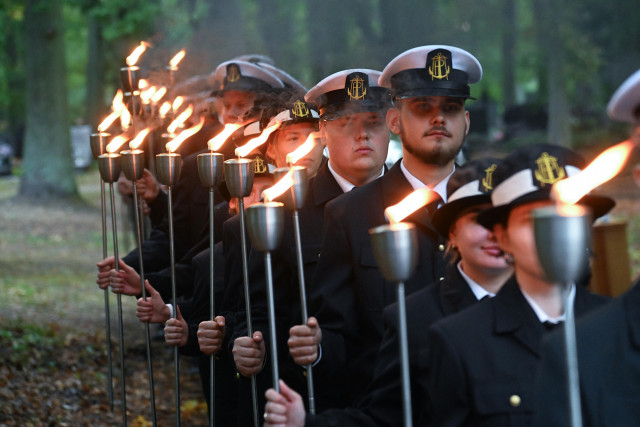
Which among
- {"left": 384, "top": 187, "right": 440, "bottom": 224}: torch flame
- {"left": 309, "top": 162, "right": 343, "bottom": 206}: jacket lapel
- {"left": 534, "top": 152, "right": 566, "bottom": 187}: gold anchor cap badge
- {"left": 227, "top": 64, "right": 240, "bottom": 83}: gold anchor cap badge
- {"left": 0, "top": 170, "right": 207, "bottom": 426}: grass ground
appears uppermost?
{"left": 227, "top": 64, "right": 240, "bottom": 83}: gold anchor cap badge

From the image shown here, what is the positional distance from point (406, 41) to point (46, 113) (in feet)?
52.2

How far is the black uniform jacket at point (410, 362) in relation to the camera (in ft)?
11.6

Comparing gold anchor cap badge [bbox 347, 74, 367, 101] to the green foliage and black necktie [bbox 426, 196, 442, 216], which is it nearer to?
black necktie [bbox 426, 196, 442, 216]

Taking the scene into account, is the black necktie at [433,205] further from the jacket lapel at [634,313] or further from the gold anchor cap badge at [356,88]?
the jacket lapel at [634,313]

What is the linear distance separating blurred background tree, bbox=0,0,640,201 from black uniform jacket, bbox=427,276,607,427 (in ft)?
52.0

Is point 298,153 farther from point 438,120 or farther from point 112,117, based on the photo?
point 112,117

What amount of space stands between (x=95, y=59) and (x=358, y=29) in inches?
504

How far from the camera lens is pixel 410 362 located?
140 inches

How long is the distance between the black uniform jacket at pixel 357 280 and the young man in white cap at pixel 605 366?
1.56 m

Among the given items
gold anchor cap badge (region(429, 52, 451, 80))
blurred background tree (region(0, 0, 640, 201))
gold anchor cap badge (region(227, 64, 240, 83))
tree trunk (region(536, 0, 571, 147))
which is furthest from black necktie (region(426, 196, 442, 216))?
tree trunk (region(536, 0, 571, 147))

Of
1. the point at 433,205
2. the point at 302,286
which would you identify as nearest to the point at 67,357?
the point at 433,205

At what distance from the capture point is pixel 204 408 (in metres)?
8.57

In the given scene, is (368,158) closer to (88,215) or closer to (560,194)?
Result: (560,194)

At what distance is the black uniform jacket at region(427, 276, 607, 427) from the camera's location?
303 centimetres
